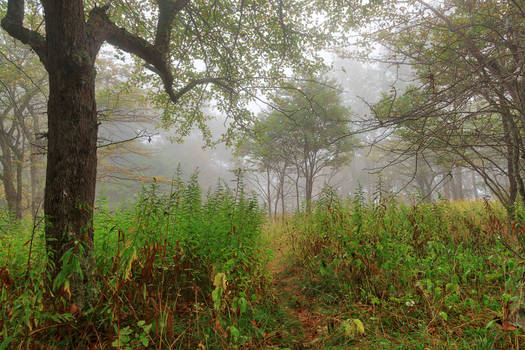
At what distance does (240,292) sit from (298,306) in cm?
108

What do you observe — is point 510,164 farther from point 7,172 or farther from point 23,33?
point 7,172

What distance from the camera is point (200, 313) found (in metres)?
2.26

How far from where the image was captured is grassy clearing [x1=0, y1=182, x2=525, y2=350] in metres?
1.68

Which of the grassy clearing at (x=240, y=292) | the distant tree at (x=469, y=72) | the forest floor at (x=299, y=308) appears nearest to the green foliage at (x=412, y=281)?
the grassy clearing at (x=240, y=292)

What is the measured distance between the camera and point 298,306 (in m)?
3.04

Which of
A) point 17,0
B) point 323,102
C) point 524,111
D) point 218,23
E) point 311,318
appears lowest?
point 311,318

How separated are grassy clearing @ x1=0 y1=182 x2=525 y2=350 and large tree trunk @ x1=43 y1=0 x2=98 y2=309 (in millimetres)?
249

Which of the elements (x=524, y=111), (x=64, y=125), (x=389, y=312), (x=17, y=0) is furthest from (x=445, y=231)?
(x=17, y=0)

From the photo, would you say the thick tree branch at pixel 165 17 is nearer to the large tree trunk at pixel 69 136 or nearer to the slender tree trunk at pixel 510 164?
the large tree trunk at pixel 69 136

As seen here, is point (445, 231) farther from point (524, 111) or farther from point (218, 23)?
point (218, 23)

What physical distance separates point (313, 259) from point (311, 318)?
3.56ft

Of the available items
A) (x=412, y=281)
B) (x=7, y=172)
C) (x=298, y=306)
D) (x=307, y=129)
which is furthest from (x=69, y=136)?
(x=7, y=172)

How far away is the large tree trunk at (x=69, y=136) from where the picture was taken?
6.46ft

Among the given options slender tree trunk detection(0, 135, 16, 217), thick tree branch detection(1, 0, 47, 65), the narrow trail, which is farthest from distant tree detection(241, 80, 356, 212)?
slender tree trunk detection(0, 135, 16, 217)
